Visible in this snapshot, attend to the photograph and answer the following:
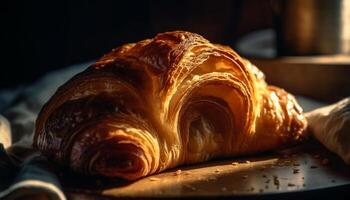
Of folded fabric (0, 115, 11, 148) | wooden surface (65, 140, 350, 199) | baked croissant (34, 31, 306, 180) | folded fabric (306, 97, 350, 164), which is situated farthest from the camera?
folded fabric (0, 115, 11, 148)

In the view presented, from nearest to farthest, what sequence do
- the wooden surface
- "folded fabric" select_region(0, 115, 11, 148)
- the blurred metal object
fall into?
the wooden surface, "folded fabric" select_region(0, 115, 11, 148), the blurred metal object

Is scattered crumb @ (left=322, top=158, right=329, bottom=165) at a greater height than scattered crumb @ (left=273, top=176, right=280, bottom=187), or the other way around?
scattered crumb @ (left=273, top=176, right=280, bottom=187)

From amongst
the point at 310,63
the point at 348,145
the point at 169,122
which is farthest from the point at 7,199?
the point at 310,63

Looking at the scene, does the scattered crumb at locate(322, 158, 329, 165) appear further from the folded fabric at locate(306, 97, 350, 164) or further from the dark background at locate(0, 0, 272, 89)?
the dark background at locate(0, 0, 272, 89)

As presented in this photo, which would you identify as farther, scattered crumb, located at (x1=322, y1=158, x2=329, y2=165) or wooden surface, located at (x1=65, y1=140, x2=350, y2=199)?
scattered crumb, located at (x1=322, y1=158, x2=329, y2=165)

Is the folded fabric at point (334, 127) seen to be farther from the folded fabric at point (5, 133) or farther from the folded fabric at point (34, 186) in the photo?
the folded fabric at point (5, 133)

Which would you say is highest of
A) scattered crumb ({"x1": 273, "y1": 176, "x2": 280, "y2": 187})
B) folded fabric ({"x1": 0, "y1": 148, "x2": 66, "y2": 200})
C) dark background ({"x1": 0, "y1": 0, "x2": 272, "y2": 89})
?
folded fabric ({"x1": 0, "y1": 148, "x2": 66, "y2": 200})

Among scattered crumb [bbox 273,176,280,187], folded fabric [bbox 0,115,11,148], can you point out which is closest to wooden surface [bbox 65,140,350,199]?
scattered crumb [bbox 273,176,280,187]

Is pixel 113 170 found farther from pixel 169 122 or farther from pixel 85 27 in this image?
pixel 85 27
